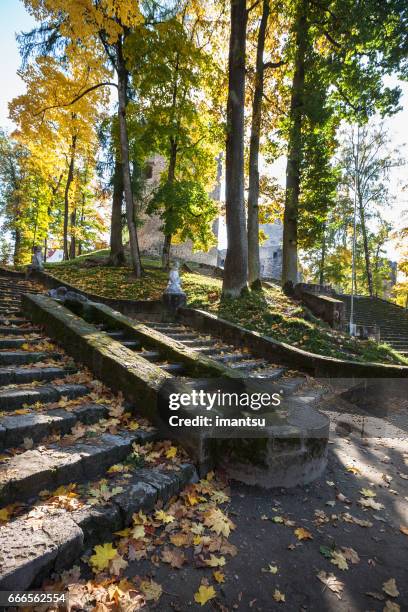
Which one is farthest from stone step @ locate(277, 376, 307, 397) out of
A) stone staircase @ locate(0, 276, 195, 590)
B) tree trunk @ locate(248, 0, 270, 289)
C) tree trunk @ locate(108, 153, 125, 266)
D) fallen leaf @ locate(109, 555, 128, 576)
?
tree trunk @ locate(108, 153, 125, 266)

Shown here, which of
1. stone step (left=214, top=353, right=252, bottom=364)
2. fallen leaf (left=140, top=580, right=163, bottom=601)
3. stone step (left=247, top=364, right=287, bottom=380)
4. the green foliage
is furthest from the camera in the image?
the green foliage

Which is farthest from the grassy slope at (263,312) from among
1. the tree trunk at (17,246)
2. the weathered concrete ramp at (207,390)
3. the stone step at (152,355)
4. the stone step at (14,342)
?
the tree trunk at (17,246)

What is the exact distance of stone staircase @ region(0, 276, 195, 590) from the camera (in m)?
1.89

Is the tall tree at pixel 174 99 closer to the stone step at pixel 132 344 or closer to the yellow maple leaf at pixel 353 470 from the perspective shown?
the stone step at pixel 132 344

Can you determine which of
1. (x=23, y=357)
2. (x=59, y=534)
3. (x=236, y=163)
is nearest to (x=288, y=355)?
(x=23, y=357)

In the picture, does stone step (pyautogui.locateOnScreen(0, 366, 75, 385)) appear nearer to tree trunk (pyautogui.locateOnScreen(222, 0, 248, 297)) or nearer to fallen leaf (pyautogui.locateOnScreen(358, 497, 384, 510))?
fallen leaf (pyautogui.locateOnScreen(358, 497, 384, 510))

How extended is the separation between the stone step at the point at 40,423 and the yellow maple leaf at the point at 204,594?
175 centimetres

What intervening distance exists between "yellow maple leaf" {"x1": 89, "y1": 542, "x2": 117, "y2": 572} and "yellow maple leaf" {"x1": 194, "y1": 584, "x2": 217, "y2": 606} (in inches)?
22.3

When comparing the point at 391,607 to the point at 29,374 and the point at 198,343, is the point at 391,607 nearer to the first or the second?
the point at 29,374

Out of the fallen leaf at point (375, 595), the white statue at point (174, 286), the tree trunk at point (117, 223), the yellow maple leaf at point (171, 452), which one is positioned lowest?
the fallen leaf at point (375, 595)

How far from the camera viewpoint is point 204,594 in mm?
1931

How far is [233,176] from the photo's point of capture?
9.72m

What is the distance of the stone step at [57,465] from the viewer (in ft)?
7.18

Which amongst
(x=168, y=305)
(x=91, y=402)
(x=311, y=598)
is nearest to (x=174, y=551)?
(x=311, y=598)
